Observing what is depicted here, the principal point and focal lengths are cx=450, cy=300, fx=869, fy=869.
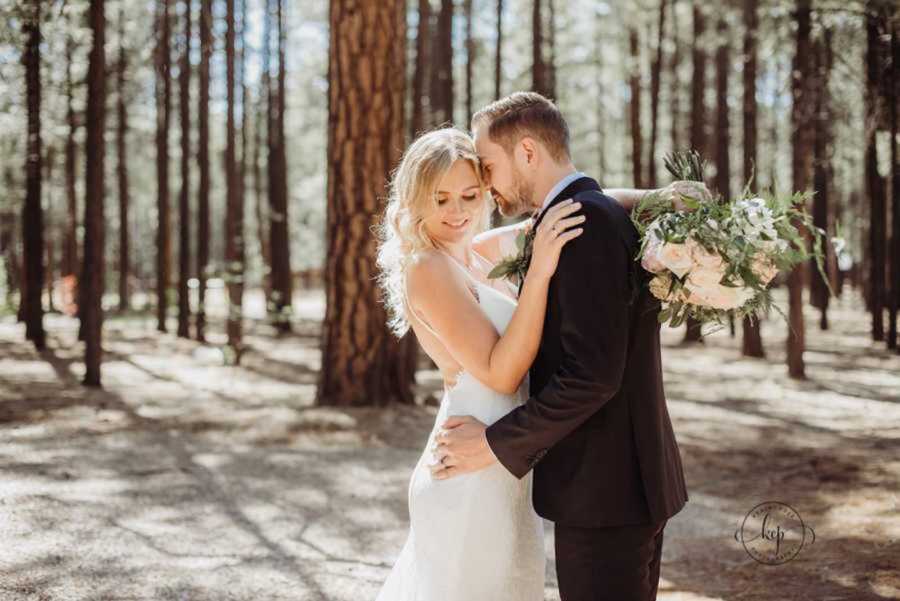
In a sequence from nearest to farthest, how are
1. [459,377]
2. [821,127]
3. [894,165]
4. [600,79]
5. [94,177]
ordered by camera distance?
[459,377], [94,177], [894,165], [821,127], [600,79]

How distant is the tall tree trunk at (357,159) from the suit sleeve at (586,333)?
7948 millimetres

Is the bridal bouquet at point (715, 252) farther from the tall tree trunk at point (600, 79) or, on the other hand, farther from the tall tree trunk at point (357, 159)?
the tall tree trunk at point (600, 79)

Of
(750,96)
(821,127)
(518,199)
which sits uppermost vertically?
(750,96)

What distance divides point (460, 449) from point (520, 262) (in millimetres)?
673

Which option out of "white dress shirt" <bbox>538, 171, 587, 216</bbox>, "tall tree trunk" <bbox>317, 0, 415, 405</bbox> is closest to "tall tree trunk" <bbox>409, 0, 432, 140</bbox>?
"tall tree trunk" <bbox>317, 0, 415, 405</bbox>

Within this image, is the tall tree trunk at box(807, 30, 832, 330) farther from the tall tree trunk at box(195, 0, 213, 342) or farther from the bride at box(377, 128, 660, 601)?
the tall tree trunk at box(195, 0, 213, 342)

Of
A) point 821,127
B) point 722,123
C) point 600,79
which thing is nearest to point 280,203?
point 722,123

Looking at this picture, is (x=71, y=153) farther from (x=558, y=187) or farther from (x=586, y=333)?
(x=586, y=333)

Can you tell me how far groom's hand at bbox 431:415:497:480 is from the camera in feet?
9.57

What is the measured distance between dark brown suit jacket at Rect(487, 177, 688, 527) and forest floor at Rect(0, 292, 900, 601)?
9.50ft

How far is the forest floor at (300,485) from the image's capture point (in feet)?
17.7

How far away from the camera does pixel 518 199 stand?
120 inches

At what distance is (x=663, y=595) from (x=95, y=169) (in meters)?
9.90

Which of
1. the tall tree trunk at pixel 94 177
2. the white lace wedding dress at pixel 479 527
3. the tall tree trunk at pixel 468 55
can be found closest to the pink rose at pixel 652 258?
the white lace wedding dress at pixel 479 527
